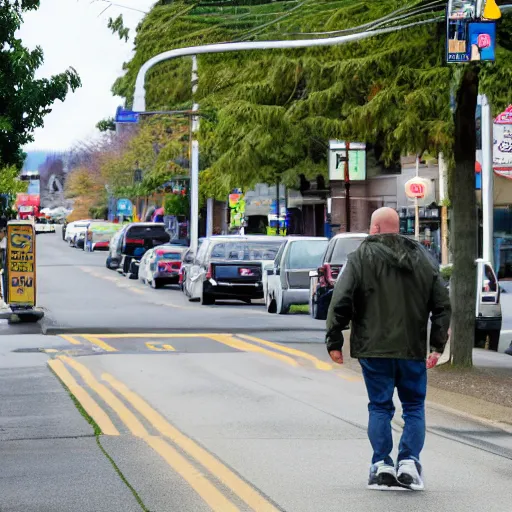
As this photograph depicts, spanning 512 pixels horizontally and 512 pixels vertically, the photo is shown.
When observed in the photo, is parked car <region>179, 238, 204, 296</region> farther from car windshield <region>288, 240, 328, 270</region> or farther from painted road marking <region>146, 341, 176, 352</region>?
painted road marking <region>146, 341, 176, 352</region>

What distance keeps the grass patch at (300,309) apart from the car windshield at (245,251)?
294 cm

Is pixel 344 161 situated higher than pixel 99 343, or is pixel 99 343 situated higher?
pixel 344 161

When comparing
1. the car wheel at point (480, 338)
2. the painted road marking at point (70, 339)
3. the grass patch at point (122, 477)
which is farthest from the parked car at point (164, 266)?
the grass patch at point (122, 477)

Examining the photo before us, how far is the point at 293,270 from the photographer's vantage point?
95.0 feet

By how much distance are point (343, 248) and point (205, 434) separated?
15118mm

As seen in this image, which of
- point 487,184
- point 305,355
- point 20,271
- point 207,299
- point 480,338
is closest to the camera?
point 305,355

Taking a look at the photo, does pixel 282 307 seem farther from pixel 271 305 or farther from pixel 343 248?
pixel 343 248

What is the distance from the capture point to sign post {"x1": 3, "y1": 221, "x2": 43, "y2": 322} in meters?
25.5

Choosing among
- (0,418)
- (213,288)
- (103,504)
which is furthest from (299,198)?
(103,504)

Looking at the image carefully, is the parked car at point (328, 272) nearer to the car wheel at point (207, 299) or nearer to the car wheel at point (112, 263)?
the car wheel at point (207, 299)

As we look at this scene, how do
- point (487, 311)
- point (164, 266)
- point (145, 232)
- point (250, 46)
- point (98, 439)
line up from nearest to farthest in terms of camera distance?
point (98, 439)
point (250, 46)
point (487, 311)
point (164, 266)
point (145, 232)

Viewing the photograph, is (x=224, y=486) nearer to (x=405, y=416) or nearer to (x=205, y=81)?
(x=405, y=416)

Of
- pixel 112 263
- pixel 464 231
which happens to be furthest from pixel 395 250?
pixel 112 263

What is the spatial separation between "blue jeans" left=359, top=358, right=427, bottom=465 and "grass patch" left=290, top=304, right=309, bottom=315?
20.6 meters
